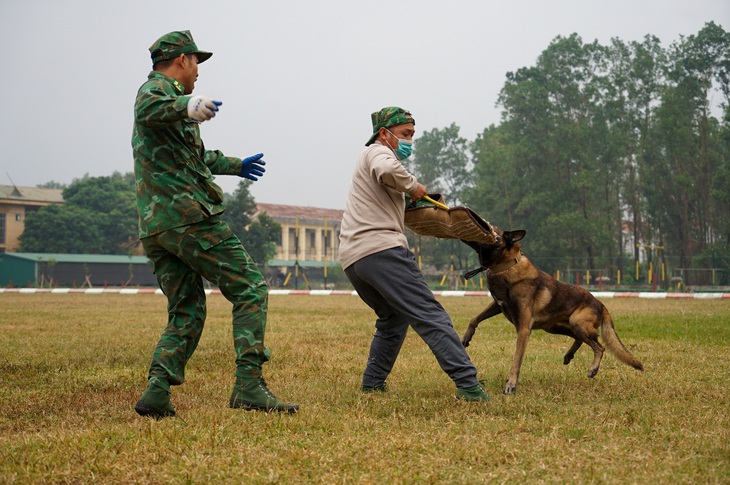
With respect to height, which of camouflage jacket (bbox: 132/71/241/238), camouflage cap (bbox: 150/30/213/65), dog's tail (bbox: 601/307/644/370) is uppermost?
camouflage cap (bbox: 150/30/213/65)

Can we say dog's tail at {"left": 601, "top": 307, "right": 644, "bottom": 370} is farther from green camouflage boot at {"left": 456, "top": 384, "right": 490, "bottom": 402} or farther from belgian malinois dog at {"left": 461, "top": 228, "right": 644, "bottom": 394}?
green camouflage boot at {"left": 456, "top": 384, "right": 490, "bottom": 402}

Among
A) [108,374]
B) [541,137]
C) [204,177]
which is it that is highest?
[541,137]

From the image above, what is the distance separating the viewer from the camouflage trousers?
4680mm

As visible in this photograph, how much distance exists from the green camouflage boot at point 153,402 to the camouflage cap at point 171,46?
1972 millimetres

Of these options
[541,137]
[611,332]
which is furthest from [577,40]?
[611,332]

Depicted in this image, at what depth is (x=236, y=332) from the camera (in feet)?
15.7

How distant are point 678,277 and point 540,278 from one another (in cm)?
4127

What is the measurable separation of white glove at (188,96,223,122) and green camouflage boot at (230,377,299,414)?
65.8 inches

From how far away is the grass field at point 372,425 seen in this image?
3.57 metres

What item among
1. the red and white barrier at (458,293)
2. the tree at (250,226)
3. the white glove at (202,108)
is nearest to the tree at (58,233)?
the tree at (250,226)

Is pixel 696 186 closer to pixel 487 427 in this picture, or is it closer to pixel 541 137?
pixel 541 137

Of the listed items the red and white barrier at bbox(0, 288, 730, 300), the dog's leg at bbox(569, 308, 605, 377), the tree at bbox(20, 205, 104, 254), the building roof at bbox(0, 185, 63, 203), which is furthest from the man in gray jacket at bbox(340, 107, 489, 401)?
the building roof at bbox(0, 185, 63, 203)

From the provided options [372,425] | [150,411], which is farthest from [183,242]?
[372,425]

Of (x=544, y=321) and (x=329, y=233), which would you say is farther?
(x=329, y=233)
